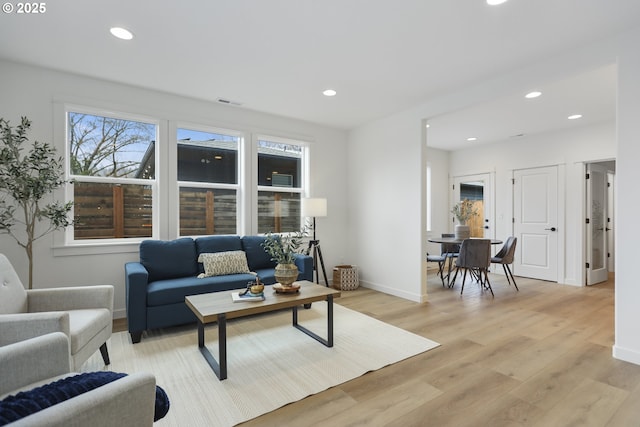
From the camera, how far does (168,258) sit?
3494mm

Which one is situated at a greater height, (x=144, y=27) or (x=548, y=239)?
(x=144, y=27)

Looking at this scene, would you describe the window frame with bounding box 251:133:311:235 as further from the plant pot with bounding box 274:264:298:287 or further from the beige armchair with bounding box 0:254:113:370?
the beige armchair with bounding box 0:254:113:370

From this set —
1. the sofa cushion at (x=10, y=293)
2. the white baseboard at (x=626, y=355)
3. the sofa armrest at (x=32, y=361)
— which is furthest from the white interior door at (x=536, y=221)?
the sofa cushion at (x=10, y=293)

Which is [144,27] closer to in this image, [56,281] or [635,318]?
[56,281]

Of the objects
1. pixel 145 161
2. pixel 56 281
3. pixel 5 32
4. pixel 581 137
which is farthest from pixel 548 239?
pixel 5 32

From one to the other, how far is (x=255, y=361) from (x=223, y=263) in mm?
1408

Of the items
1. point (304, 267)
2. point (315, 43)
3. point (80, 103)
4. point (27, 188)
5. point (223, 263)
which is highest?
point (315, 43)

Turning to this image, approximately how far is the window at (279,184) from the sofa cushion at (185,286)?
1315mm

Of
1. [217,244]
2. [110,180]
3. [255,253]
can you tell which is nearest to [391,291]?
[255,253]

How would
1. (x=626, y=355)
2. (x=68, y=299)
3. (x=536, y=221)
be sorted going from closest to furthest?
(x=68, y=299) → (x=626, y=355) → (x=536, y=221)

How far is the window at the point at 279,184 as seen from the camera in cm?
472

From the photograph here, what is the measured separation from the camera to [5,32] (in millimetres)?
2549

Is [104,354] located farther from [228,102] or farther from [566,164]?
[566,164]

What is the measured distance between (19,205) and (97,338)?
1.83 m
